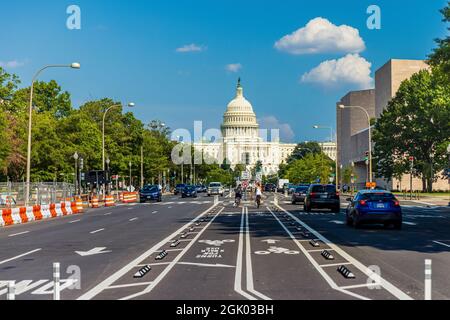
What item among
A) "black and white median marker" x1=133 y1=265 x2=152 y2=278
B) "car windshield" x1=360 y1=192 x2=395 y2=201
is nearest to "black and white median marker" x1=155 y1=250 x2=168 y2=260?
"black and white median marker" x1=133 y1=265 x2=152 y2=278

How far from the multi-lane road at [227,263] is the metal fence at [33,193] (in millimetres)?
20473

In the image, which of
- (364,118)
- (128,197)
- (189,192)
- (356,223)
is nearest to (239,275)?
(356,223)

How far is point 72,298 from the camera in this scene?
1019 cm

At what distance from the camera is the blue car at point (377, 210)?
2583 centimetres

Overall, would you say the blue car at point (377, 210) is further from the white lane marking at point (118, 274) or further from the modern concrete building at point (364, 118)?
the modern concrete building at point (364, 118)

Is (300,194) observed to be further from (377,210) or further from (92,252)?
(92,252)

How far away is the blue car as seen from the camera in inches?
1017

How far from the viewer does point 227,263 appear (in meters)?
14.9

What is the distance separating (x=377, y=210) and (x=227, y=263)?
12485 millimetres

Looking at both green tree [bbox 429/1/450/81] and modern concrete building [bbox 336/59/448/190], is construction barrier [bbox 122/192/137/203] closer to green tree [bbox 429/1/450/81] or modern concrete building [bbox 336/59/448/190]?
green tree [bbox 429/1/450/81]

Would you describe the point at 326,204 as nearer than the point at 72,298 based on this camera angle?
No
